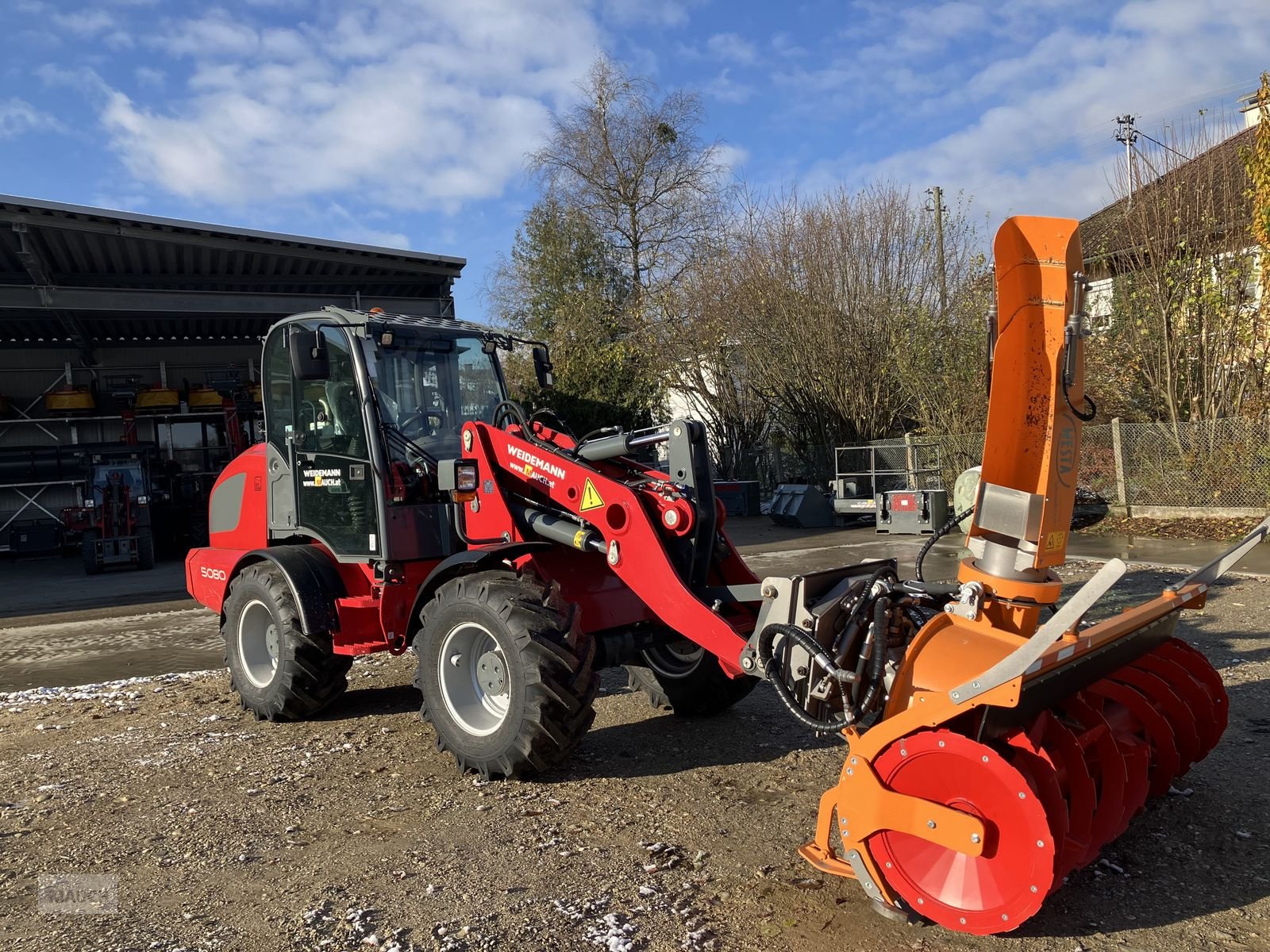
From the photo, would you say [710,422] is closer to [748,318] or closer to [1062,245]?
[748,318]

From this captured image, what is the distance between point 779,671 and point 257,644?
4041mm

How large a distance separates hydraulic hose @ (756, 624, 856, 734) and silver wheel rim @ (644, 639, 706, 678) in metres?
1.53

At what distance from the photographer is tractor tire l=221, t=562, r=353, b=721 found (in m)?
5.73

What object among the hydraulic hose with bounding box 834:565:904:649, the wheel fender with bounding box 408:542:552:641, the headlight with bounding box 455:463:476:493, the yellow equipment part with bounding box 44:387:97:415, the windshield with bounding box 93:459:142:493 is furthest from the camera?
the yellow equipment part with bounding box 44:387:97:415

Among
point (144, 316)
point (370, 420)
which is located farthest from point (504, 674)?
point (144, 316)

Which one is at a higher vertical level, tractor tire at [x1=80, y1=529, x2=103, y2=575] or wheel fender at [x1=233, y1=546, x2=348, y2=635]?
wheel fender at [x1=233, y1=546, x2=348, y2=635]

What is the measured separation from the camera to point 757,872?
12.1 feet

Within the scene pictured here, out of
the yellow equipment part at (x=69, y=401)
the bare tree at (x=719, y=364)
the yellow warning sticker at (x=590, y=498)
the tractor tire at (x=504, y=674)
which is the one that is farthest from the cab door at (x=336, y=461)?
the yellow equipment part at (x=69, y=401)

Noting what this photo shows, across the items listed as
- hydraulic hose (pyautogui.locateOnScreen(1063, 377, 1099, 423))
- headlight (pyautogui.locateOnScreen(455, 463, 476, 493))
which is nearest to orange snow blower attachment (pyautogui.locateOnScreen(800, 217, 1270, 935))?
hydraulic hose (pyautogui.locateOnScreen(1063, 377, 1099, 423))

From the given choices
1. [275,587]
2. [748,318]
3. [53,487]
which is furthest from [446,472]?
[53,487]

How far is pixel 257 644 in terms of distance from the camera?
20.8ft

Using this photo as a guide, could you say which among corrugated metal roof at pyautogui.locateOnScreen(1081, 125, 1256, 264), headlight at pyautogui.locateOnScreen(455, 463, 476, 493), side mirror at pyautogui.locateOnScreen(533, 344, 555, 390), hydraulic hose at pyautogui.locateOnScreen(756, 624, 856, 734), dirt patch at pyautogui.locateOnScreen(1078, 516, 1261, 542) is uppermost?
corrugated metal roof at pyautogui.locateOnScreen(1081, 125, 1256, 264)

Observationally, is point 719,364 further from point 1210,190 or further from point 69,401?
point 69,401

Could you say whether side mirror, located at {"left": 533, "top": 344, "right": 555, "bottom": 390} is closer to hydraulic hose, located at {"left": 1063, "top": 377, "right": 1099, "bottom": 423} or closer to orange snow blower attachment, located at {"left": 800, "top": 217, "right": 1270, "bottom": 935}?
orange snow blower attachment, located at {"left": 800, "top": 217, "right": 1270, "bottom": 935}
